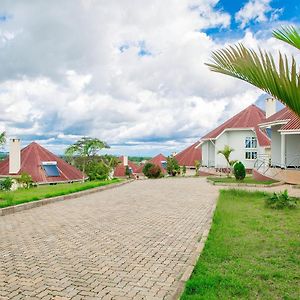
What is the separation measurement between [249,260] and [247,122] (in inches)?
1246

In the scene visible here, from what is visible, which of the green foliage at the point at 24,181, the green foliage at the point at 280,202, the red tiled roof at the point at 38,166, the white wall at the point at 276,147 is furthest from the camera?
the red tiled roof at the point at 38,166

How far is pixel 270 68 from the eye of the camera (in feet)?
16.9

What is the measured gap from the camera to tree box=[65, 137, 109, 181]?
4334 cm

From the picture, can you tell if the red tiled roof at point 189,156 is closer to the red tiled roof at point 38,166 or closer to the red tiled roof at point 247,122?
the red tiled roof at point 247,122

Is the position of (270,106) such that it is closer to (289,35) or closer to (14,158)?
(14,158)

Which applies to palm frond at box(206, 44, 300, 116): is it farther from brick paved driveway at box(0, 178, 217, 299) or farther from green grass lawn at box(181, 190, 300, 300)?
brick paved driveway at box(0, 178, 217, 299)

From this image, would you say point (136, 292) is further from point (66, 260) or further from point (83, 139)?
point (83, 139)

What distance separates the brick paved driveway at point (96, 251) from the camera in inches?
180

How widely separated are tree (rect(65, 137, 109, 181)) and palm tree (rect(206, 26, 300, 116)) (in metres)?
38.8

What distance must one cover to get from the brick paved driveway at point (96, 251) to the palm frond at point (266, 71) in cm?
298

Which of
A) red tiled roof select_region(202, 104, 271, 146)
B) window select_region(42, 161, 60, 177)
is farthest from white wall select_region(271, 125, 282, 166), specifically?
window select_region(42, 161, 60, 177)

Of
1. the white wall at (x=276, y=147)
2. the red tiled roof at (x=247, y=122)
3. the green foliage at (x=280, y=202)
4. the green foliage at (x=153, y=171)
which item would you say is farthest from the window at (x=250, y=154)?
the green foliage at (x=280, y=202)

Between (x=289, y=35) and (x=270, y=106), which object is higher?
(x=270, y=106)

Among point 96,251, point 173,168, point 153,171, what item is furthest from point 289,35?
point 173,168
